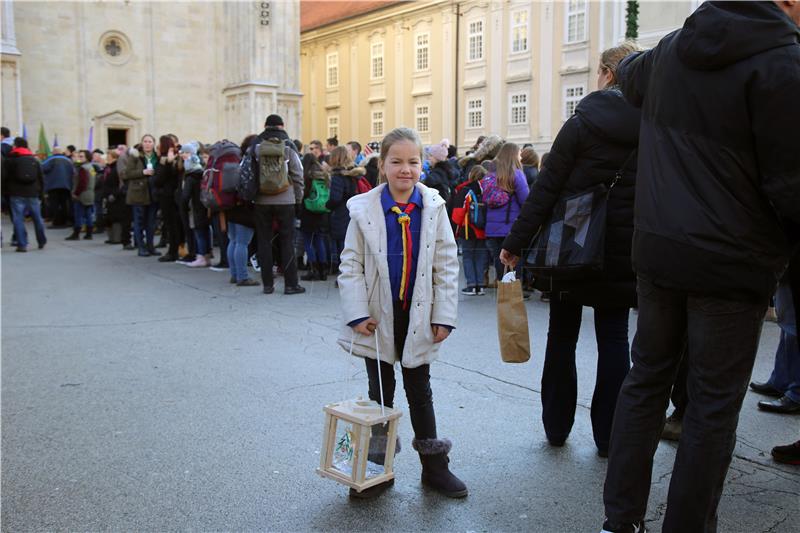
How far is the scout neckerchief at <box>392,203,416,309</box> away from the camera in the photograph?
3.79 m

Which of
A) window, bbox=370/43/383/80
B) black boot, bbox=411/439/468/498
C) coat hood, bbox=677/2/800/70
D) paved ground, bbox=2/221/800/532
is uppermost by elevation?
window, bbox=370/43/383/80

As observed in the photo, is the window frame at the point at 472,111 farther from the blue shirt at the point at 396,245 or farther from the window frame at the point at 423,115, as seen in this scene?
the blue shirt at the point at 396,245

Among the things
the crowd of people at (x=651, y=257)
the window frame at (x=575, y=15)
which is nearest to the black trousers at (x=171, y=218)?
the crowd of people at (x=651, y=257)

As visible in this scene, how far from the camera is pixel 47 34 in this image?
30.5 meters

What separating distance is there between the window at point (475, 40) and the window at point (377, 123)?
25.1 feet

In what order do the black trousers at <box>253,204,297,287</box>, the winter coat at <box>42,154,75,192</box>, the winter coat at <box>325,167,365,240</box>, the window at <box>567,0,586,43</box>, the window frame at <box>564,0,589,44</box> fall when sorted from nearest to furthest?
the black trousers at <box>253,204,297,287</box> → the winter coat at <box>325,167,365,240</box> → the winter coat at <box>42,154,75,192</box> → the window frame at <box>564,0,589,44</box> → the window at <box>567,0,586,43</box>

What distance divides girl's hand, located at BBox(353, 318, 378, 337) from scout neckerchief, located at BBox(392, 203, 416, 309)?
19 cm

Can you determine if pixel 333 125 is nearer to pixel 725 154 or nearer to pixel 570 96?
pixel 570 96

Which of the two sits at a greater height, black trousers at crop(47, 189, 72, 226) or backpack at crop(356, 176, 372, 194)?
backpack at crop(356, 176, 372, 194)

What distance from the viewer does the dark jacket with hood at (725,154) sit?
254 cm

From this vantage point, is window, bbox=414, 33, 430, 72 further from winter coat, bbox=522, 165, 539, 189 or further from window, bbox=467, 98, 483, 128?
winter coat, bbox=522, 165, 539, 189

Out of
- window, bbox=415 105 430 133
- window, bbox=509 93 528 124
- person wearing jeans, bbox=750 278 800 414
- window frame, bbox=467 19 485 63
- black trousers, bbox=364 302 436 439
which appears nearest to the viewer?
black trousers, bbox=364 302 436 439

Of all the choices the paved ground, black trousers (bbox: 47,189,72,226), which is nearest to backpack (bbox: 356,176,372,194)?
the paved ground

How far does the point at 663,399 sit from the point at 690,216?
77cm
